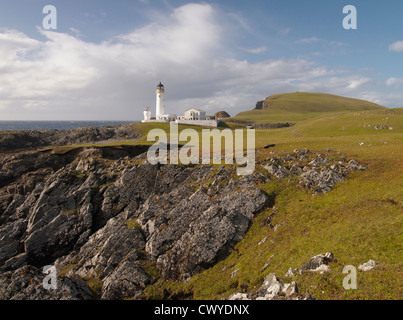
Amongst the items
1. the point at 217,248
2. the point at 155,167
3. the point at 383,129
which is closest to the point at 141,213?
the point at 155,167

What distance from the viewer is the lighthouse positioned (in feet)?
433

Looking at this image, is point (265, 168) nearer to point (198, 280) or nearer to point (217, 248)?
point (217, 248)

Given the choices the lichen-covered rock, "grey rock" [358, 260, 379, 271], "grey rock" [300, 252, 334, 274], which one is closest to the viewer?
"grey rock" [358, 260, 379, 271]

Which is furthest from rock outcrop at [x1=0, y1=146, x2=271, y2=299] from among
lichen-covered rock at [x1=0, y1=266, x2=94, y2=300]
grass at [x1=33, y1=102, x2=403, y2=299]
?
grass at [x1=33, y1=102, x2=403, y2=299]

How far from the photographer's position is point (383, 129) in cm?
6550

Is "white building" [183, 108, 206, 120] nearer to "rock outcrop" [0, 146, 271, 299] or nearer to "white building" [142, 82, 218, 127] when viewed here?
"white building" [142, 82, 218, 127]

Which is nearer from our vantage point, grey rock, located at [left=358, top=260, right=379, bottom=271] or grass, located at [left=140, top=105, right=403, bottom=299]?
grass, located at [left=140, top=105, right=403, bottom=299]

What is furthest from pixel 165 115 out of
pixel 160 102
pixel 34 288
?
pixel 34 288

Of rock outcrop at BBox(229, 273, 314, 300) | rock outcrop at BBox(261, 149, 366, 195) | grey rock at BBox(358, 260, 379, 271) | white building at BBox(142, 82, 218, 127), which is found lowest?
rock outcrop at BBox(229, 273, 314, 300)

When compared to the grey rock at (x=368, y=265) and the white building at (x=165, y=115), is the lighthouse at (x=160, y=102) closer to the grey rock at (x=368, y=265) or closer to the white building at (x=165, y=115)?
the white building at (x=165, y=115)
